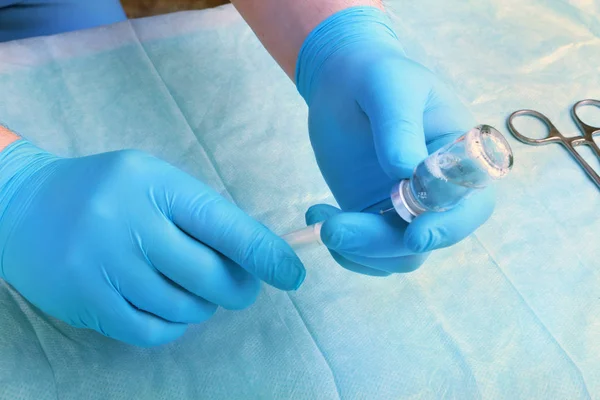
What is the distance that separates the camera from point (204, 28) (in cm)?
104

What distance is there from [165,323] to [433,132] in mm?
421

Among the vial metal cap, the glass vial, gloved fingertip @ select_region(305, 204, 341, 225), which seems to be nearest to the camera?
the glass vial

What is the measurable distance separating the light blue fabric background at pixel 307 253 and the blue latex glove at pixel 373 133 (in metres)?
0.12

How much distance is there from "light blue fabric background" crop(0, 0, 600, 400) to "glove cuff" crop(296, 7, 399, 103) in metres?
0.15

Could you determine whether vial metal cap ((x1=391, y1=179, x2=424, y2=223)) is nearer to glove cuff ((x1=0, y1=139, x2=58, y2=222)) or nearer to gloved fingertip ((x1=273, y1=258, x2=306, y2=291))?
gloved fingertip ((x1=273, y1=258, x2=306, y2=291))

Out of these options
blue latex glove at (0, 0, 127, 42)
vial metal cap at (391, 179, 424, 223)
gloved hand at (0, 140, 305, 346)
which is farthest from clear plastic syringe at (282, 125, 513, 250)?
blue latex glove at (0, 0, 127, 42)

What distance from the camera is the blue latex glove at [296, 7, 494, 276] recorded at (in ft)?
1.90

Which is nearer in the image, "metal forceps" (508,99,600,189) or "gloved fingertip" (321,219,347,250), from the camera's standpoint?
"gloved fingertip" (321,219,347,250)

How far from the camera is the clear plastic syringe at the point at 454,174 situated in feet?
1.52

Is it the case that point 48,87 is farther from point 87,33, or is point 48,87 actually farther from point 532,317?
point 532,317

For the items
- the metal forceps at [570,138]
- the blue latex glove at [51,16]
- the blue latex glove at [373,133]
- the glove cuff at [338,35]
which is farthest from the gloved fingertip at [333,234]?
the blue latex glove at [51,16]

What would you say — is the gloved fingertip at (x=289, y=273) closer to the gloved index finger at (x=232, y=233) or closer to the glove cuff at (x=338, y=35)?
the gloved index finger at (x=232, y=233)

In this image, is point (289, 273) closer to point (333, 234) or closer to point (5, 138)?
point (333, 234)

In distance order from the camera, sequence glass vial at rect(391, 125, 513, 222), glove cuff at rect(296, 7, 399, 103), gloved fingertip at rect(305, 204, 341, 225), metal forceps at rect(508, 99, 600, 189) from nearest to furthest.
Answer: glass vial at rect(391, 125, 513, 222)
gloved fingertip at rect(305, 204, 341, 225)
glove cuff at rect(296, 7, 399, 103)
metal forceps at rect(508, 99, 600, 189)
